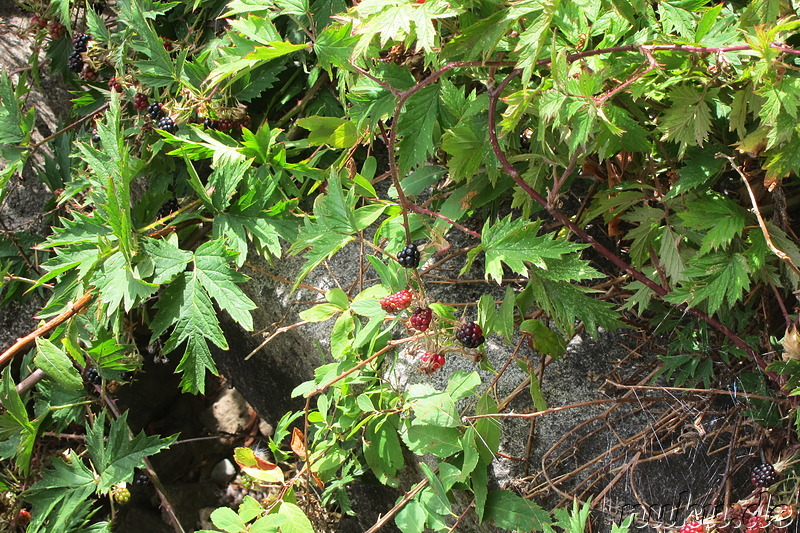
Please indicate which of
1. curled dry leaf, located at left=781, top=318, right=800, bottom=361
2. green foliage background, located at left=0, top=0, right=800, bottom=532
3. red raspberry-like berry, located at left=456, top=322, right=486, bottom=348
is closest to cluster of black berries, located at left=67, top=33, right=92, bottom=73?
green foliage background, located at left=0, top=0, right=800, bottom=532

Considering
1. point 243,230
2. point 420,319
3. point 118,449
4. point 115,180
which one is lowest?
point 118,449

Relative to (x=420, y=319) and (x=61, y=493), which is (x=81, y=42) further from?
(x=420, y=319)

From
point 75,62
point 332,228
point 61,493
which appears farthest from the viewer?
point 75,62

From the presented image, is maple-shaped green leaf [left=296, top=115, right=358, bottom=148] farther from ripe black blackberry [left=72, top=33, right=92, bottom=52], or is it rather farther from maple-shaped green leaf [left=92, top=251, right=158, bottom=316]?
ripe black blackberry [left=72, top=33, right=92, bottom=52]

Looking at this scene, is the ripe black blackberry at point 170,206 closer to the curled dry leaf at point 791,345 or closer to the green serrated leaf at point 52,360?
the green serrated leaf at point 52,360

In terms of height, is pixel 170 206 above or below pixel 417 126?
below

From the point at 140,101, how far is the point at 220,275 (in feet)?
2.30

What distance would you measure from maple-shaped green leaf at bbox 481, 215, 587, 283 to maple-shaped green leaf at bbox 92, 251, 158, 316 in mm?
778

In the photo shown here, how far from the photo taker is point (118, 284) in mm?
1561

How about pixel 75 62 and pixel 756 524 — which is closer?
pixel 756 524

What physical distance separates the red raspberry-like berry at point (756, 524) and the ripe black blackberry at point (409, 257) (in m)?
0.81

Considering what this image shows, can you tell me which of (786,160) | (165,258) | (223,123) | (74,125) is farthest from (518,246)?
(74,125)

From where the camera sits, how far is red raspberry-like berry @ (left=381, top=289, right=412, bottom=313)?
4.49 feet

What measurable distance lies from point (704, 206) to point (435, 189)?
639mm
